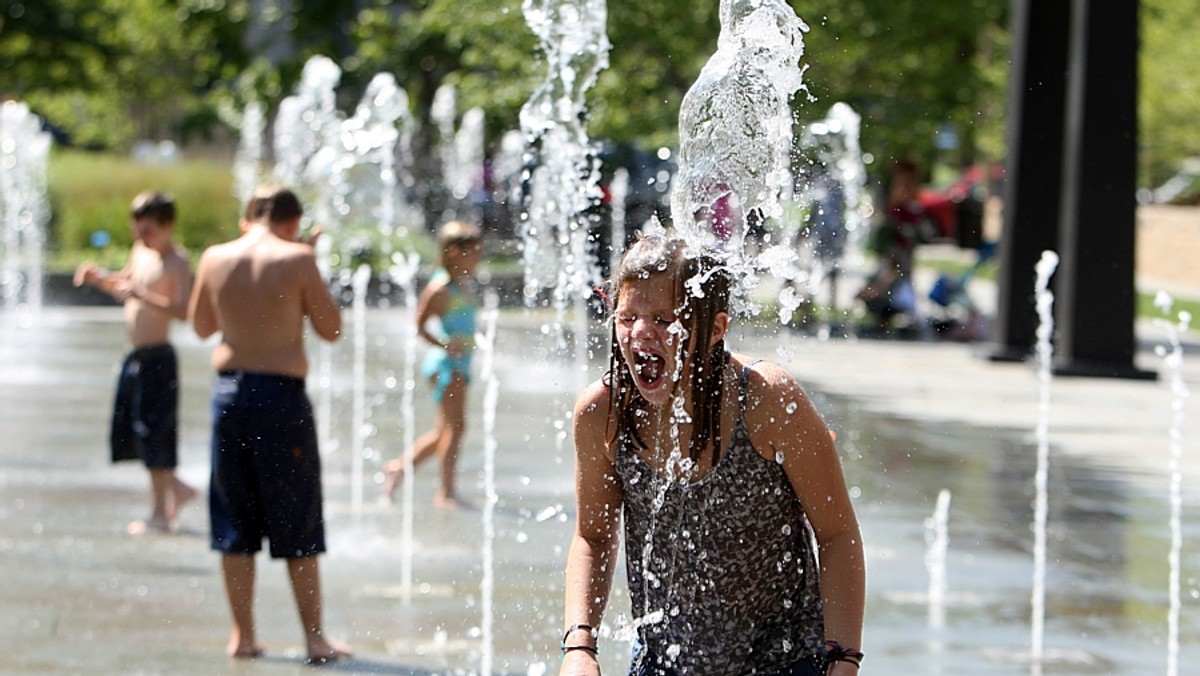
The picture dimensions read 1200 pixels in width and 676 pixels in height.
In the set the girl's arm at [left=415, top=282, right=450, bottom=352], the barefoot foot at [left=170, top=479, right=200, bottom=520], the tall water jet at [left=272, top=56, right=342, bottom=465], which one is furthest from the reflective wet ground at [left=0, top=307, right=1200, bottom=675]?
the tall water jet at [left=272, top=56, right=342, bottom=465]

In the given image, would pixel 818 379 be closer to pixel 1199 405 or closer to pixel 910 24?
pixel 1199 405

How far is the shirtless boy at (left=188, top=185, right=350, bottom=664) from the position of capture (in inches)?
243

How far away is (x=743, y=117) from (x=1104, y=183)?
39.3 ft

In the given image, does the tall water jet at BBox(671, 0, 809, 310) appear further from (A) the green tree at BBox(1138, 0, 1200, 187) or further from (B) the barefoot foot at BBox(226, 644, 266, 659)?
(A) the green tree at BBox(1138, 0, 1200, 187)

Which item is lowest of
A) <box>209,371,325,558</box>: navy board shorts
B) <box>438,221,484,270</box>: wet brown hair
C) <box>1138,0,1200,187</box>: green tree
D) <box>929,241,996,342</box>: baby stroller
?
<box>209,371,325,558</box>: navy board shorts

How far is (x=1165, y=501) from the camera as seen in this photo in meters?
9.84

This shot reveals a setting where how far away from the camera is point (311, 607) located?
6160 millimetres

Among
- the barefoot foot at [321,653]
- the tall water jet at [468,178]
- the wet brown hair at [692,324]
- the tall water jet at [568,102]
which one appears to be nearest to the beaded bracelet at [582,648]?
the wet brown hair at [692,324]

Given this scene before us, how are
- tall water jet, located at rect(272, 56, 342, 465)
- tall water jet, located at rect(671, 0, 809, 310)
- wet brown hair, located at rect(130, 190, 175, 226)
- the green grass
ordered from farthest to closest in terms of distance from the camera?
1. the green grass
2. tall water jet, located at rect(272, 56, 342, 465)
3. wet brown hair, located at rect(130, 190, 175, 226)
4. tall water jet, located at rect(671, 0, 809, 310)

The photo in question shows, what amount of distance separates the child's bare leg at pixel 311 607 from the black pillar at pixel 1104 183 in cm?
1082

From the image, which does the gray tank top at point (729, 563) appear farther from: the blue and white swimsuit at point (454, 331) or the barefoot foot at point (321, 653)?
the blue and white swimsuit at point (454, 331)

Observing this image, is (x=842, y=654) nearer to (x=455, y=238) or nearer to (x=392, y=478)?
(x=455, y=238)

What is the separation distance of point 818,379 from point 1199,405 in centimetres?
291

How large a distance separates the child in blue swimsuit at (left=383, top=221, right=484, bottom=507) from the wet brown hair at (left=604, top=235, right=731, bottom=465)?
558 cm
